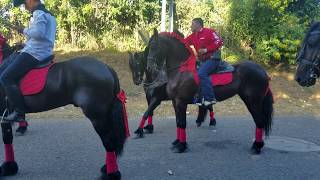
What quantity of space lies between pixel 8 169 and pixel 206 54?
13.5ft

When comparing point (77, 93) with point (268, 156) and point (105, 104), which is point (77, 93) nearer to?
point (105, 104)

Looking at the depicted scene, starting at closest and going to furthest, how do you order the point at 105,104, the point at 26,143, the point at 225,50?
the point at 105,104 < the point at 26,143 < the point at 225,50

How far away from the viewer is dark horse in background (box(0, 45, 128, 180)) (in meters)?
5.54

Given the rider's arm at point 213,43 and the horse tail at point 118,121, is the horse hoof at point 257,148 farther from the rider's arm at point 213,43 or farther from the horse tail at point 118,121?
the horse tail at point 118,121

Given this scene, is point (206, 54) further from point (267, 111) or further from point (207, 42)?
point (267, 111)

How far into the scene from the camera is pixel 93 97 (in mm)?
5523

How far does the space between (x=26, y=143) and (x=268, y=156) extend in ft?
14.4

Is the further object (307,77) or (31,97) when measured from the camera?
(31,97)

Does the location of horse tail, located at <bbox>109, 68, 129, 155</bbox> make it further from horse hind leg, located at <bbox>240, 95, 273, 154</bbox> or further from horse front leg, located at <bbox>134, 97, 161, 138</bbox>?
horse hind leg, located at <bbox>240, 95, 273, 154</bbox>

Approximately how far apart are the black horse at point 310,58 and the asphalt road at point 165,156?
70.2 inches

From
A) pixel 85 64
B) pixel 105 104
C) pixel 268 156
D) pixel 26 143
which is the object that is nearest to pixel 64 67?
pixel 85 64

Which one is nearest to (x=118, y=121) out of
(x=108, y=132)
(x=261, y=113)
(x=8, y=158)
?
(x=108, y=132)

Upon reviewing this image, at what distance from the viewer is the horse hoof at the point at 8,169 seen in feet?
19.5

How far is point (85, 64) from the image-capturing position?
566 cm
